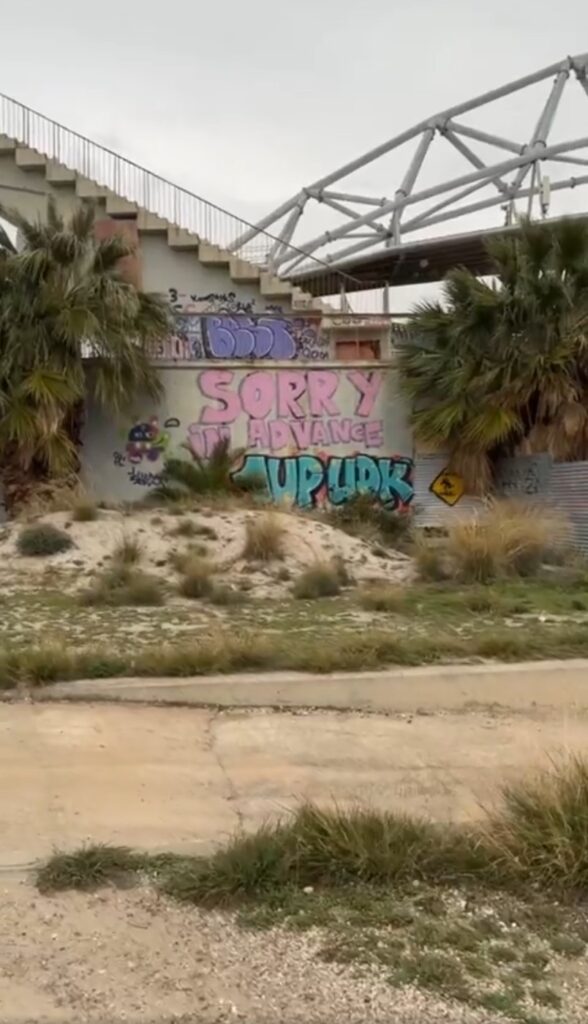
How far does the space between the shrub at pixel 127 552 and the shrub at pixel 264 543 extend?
1.62 meters

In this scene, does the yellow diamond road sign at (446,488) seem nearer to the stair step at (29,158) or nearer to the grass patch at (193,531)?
the grass patch at (193,531)

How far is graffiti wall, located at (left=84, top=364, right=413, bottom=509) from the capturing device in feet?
71.6

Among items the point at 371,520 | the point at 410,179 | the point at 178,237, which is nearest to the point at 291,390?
the point at 371,520

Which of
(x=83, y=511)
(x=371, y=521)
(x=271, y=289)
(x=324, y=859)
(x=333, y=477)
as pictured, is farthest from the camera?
(x=271, y=289)

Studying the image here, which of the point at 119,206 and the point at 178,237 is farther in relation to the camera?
the point at 178,237

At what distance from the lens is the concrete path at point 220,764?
228 inches

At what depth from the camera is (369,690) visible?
8.68 meters

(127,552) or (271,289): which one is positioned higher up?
(271,289)

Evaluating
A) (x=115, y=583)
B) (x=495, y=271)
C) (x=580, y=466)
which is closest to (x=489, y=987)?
(x=115, y=583)

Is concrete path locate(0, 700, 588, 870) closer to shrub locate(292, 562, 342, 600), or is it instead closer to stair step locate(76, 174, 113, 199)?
shrub locate(292, 562, 342, 600)

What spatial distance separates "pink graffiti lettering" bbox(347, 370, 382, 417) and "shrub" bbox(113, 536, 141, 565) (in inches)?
299

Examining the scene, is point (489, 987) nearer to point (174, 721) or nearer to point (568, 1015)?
point (568, 1015)

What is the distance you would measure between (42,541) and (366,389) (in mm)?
8747

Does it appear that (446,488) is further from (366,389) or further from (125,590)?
(125,590)
